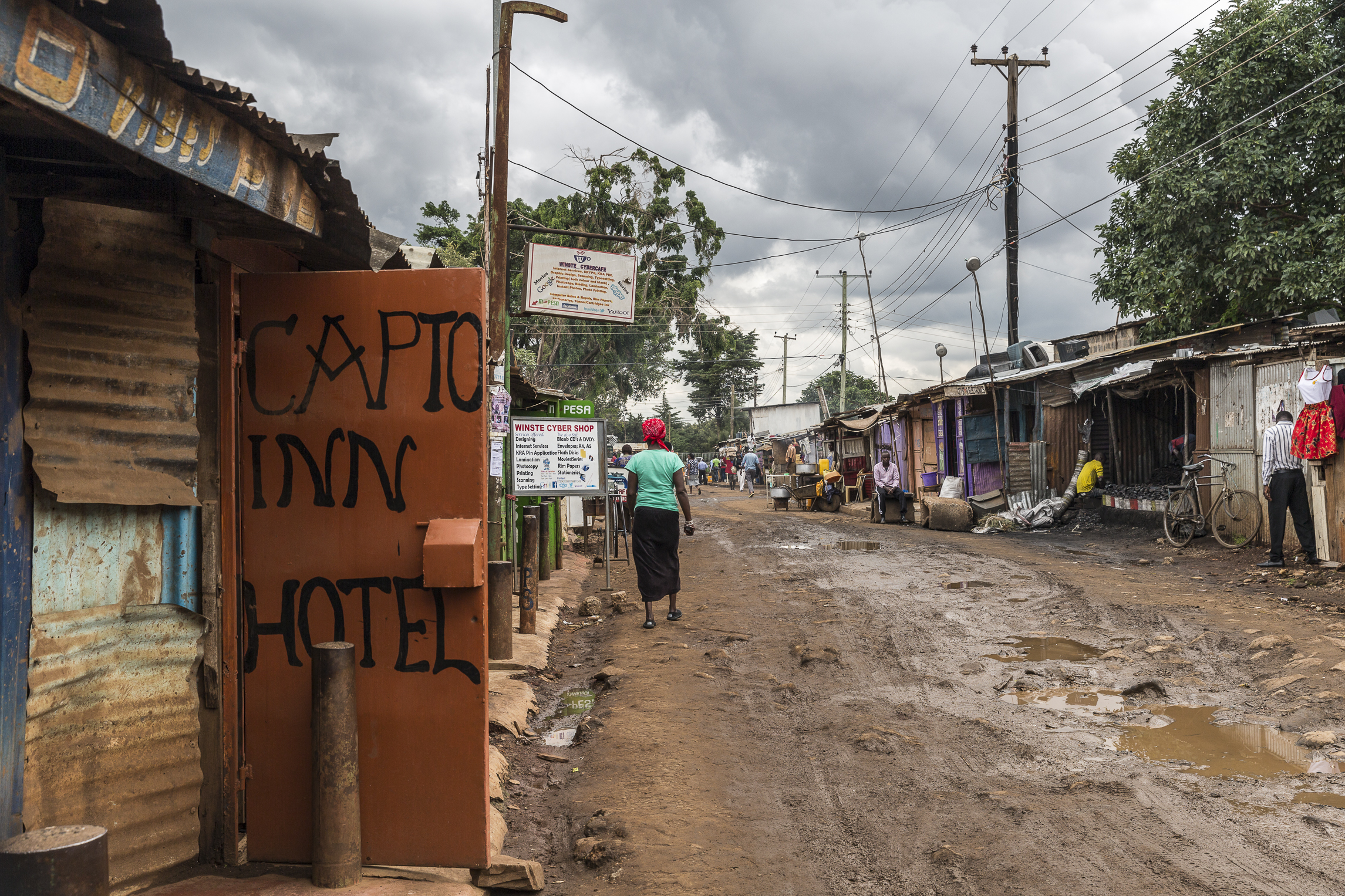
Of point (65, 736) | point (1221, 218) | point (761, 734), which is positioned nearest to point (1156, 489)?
point (1221, 218)

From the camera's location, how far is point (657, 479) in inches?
343

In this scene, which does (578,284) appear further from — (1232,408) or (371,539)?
(371,539)

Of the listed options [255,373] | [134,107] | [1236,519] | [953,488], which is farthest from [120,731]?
[953,488]

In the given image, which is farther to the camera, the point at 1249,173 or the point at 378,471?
the point at 1249,173

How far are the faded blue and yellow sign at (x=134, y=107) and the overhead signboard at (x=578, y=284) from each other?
1072 cm

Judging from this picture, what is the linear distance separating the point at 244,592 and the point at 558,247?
36.9ft

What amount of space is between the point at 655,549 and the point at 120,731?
5.93 metres

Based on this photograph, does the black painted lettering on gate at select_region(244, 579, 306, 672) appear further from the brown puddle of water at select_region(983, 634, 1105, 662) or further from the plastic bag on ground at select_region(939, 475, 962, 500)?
the plastic bag on ground at select_region(939, 475, 962, 500)

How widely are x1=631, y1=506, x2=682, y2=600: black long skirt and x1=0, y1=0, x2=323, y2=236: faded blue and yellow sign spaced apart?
5948 mm

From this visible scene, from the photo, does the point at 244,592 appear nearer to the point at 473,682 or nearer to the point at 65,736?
the point at 65,736

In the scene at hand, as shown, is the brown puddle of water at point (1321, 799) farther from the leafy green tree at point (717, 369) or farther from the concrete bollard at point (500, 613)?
the leafy green tree at point (717, 369)

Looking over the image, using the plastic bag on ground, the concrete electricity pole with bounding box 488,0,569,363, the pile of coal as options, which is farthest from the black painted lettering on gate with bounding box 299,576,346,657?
the plastic bag on ground

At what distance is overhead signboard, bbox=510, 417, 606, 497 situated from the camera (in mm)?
9898

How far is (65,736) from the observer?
2881mm
